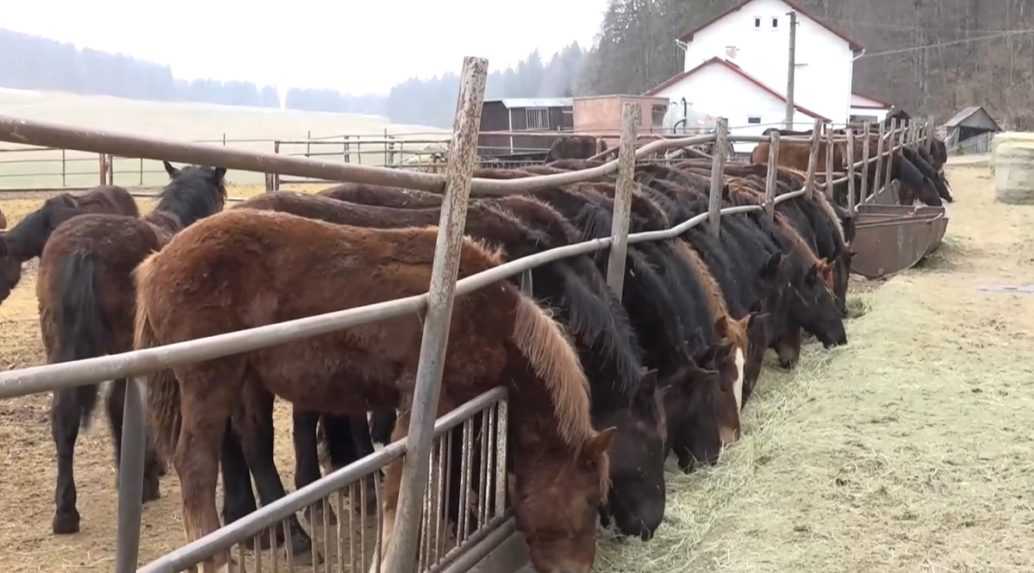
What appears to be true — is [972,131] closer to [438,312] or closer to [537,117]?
[537,117]

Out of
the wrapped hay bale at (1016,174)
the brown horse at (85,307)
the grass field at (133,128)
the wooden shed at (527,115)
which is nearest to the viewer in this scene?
the brown horse at (85,307)

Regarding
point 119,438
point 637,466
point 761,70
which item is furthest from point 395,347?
point 761,70

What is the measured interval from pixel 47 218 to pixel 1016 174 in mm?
19695

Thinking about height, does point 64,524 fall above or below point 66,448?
below

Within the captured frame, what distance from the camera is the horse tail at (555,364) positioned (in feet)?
10.5

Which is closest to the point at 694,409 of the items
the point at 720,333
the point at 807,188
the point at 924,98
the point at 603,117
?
the point at 720,333

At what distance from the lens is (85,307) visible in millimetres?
4449

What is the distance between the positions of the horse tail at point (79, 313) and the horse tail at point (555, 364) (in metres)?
2.42

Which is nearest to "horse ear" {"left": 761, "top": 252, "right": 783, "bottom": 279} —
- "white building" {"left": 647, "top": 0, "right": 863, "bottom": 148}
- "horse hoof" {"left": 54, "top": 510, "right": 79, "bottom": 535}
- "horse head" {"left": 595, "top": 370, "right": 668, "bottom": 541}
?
"horse head" {"left": 595, "top": 370, "right": 668, "bottom": 541}

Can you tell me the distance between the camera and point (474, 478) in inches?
134

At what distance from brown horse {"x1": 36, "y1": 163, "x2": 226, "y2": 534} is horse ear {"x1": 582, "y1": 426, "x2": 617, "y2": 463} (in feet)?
7.76

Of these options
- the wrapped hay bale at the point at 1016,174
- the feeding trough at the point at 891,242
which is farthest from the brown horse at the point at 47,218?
the wrapped hay bale at the point at 1016,174

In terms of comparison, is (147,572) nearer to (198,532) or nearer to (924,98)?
(198,532)

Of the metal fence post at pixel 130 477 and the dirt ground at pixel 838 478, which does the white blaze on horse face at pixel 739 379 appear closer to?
the dirt ground at pixel 838 478
